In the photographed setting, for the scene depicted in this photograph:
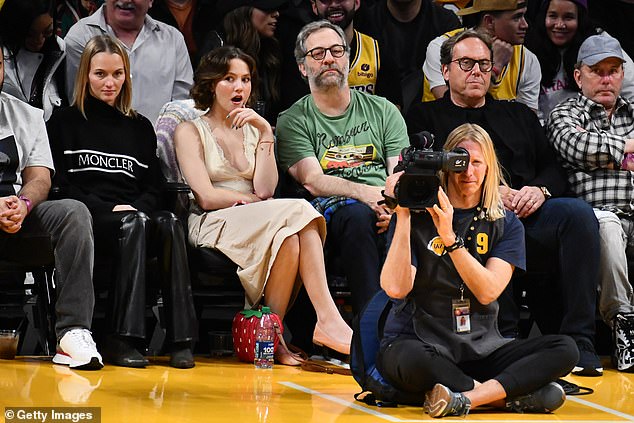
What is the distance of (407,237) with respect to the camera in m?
3.62

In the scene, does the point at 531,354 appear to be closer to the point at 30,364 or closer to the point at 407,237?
the point at 407,237

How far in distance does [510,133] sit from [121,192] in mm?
1840

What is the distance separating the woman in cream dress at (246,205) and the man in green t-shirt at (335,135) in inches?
6.3

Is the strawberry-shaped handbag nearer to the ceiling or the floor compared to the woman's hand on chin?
nearer to the floor

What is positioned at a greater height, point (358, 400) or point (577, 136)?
point (577, 136)

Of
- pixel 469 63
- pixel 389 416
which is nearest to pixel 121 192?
pixel 469 63

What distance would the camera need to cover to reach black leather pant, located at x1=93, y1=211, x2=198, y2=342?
4.62 meters

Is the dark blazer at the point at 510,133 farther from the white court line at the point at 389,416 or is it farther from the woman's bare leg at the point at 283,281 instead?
the white court line at the point at 389,416

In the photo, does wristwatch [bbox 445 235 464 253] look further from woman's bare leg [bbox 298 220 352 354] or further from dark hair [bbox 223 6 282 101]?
dark hair [bbox 223 6 282 101]

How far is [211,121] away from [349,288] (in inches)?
40.3

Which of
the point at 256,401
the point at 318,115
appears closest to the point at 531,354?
the point at 256,401

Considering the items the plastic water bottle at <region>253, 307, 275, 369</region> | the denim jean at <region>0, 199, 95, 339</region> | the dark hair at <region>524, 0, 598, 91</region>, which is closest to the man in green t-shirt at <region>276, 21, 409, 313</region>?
the plastic water bottle at <region>253, 307, 275, 369</region>

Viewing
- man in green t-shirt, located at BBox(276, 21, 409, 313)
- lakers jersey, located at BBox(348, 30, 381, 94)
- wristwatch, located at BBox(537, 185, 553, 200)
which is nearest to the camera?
man in green t-shirt, located at BBox(276, 21, 409, 313)

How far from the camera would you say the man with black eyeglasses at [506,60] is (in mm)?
6031
